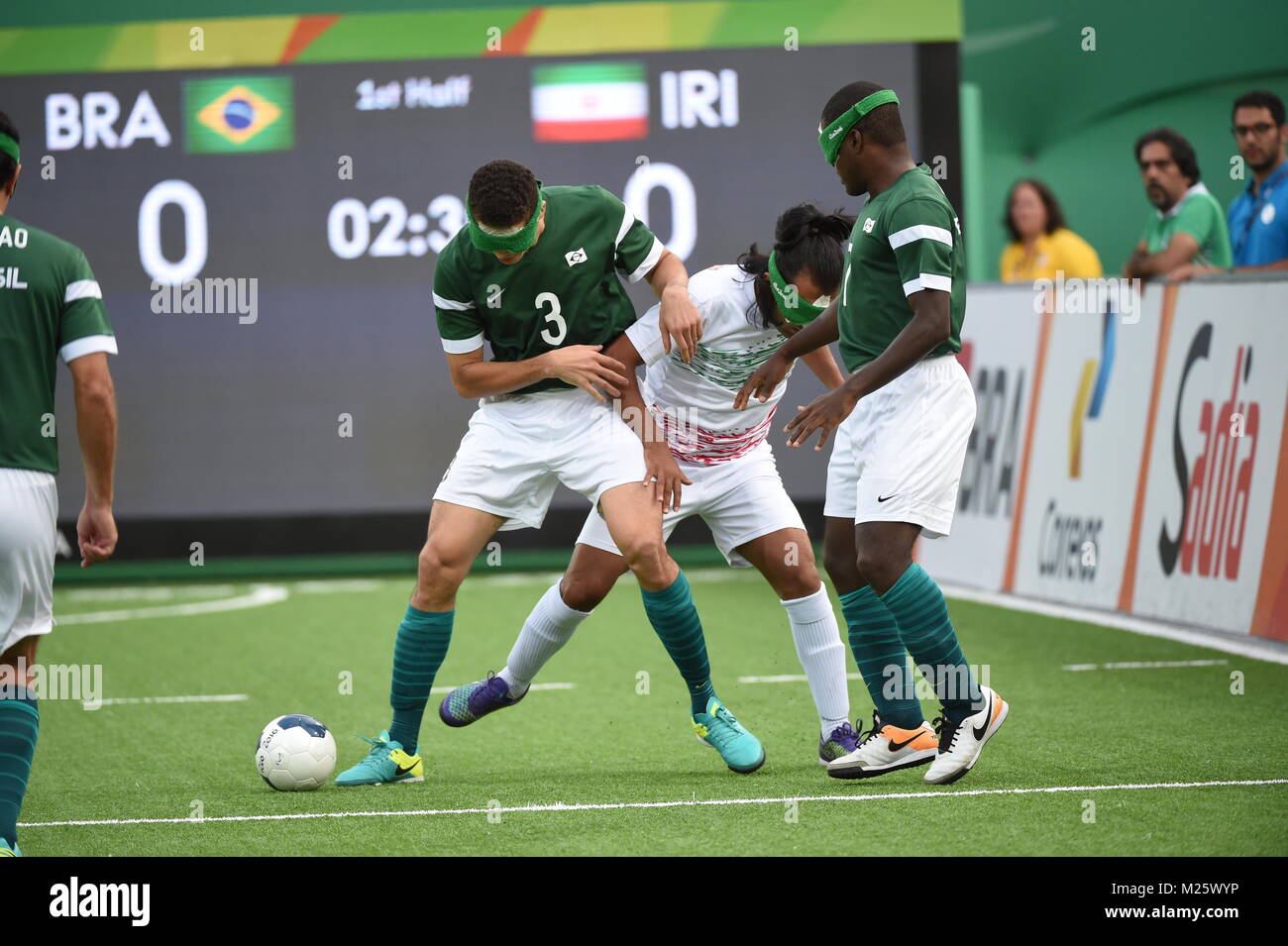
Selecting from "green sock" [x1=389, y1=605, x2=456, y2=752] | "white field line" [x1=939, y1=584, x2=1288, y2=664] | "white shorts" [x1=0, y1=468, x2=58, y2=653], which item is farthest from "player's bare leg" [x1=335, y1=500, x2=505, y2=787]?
"white field line" [x1=939, y1=584, x2=1288, y2=664]

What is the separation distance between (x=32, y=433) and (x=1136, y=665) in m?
4.92

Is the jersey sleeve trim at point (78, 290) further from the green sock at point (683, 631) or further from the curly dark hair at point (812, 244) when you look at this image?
the curly dark hair at point (812, 244)

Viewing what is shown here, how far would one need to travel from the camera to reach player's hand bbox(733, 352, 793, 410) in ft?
19.0

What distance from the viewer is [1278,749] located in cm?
581

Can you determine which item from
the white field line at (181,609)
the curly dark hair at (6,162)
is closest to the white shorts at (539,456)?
the curly dark hair at (6,162)

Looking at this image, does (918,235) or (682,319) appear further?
(682,319)

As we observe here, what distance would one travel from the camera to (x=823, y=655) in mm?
5914

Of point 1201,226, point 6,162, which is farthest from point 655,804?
point 1201,226

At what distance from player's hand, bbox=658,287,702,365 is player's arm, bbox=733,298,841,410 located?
26 centimetres

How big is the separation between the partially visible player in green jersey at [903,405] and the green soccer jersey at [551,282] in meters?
0.75

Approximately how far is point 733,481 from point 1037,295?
469 centimetres

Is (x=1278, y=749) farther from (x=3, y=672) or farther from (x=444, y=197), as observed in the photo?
(x=444, y=197)

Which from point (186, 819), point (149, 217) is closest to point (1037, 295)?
point (149, 217)

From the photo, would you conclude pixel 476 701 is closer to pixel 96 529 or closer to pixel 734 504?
pixel 734 504
